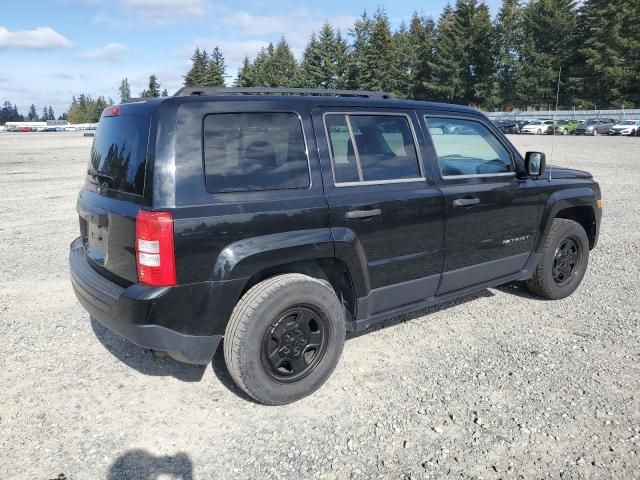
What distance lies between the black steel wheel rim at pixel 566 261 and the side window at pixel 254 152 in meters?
3.06

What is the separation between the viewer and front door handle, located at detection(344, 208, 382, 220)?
342 cm

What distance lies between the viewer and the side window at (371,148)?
3.51 metres

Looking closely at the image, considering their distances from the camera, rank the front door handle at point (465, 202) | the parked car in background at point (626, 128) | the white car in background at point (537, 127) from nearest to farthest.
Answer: the front door handle at point (465, 202), the parked car in background at point (626, 128), the white car in background at point (537, 127)

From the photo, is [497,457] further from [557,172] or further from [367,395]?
[557,172]

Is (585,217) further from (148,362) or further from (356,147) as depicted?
(148,362)

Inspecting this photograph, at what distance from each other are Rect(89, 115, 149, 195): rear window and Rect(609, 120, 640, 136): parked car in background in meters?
44.2

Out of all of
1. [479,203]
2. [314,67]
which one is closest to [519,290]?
[479,203]

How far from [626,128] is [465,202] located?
42748mm

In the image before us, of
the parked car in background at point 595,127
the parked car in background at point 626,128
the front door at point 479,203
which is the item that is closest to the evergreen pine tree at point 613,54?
the parked car in background at point 595,127

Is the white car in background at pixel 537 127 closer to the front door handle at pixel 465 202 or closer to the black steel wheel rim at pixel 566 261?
the black steel wheel rim at pixel 566 261

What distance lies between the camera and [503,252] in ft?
14.8

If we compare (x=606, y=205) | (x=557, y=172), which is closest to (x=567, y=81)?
(x=606, y=205)

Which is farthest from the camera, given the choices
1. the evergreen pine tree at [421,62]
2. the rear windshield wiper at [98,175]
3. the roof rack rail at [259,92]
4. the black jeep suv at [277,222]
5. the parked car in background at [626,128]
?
the evergreen pine tree at [421,62]

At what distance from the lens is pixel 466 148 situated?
4.36 m
